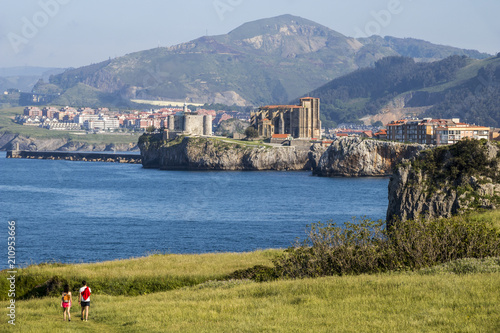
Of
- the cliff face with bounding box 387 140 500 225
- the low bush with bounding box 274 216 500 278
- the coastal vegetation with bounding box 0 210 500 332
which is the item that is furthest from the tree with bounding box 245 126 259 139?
the low bush with bounding box 274 216 500 278

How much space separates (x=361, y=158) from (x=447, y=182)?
2976 inches

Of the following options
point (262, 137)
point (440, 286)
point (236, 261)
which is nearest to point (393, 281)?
point (440, 286)

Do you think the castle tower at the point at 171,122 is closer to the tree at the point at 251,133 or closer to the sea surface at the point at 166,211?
the tree at the point at 251,133

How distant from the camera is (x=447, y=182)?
4447cm

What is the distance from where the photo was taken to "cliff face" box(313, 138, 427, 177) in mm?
118250

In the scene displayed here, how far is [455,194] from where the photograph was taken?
42969 mm

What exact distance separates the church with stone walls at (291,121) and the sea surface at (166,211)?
43919 millimetres

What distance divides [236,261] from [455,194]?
20.7m

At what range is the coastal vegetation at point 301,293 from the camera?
52.1 ft

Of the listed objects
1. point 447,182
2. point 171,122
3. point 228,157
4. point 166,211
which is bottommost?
point 166,211

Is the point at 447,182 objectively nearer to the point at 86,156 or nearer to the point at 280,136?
the point at 280,136

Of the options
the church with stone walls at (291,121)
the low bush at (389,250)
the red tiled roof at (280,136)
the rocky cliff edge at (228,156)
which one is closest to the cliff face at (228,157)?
the rocky cliff edge at (228,156)

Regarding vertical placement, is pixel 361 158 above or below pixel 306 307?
above

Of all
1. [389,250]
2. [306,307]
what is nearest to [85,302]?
[306,307]
